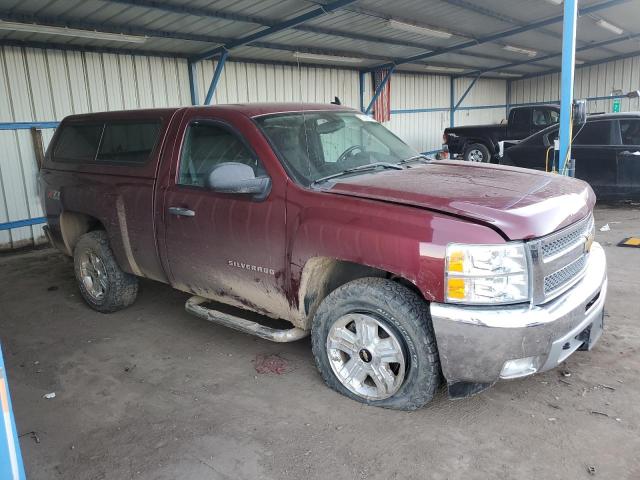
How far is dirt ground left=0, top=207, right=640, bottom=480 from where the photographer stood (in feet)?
9.15

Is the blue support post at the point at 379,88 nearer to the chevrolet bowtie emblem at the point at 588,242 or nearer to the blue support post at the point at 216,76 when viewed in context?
the blue support post at the point at 216,76

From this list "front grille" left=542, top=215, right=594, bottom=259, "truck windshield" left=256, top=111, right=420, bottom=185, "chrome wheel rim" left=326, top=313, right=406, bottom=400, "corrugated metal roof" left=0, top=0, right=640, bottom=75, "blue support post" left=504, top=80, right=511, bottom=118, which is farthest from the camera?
"blue support post" left=504, top=80, right=511, bottom=118

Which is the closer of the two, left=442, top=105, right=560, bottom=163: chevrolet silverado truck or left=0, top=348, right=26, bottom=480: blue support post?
left=0, top=348, right=26, bottom=480: blue support post

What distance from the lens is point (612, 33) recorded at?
622 inches

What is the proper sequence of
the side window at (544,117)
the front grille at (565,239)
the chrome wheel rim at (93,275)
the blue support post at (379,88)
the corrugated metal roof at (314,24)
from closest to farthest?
the front grille at (565,239) → the chrome wheel rim at (93,275) → the corrugated metal roof at (314,24) → the side window at (544,117) → the blue support post at (379,88)

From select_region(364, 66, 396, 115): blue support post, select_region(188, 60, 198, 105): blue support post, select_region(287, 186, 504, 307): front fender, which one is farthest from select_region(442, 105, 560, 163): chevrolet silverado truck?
select_region(287, 186, 504, 307): front fender

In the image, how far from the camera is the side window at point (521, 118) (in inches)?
542

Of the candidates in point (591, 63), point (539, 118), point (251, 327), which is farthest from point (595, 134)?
point (591, 63)

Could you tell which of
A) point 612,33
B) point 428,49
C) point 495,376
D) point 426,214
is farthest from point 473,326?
point 612,33

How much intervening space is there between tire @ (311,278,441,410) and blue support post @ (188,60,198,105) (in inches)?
333

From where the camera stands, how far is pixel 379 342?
10.4 feet

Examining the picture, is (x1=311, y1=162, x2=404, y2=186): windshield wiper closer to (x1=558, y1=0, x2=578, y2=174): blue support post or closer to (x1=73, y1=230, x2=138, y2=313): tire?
(x1=73, y1=230, x2=138, y2=313): tire

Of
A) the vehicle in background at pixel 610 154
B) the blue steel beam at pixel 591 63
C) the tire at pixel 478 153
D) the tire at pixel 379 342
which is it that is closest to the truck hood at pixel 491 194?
the tire at pixel 379 342

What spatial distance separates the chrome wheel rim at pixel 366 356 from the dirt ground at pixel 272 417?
0.16 meters
